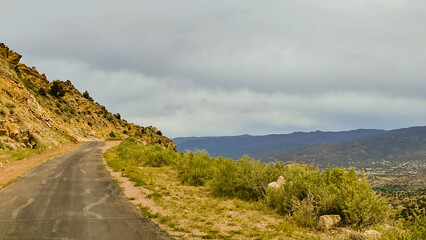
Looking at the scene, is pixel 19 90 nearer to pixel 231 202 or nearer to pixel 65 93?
pixel 65 93

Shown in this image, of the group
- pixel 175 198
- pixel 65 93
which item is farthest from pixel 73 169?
pixel 65 93

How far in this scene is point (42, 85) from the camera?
6438 centimetres

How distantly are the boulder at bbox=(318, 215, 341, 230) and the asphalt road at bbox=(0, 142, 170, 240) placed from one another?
513 centimetres

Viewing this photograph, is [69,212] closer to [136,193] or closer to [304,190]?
[136,193]

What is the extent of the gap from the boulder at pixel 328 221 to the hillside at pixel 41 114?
2866cm

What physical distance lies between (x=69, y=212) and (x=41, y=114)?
42163 mm

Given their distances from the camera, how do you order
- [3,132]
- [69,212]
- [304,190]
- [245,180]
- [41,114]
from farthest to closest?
[41,114] < [3,132] < [245,180] < [304,190] < [69,212]

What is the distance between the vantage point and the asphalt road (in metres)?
7.66

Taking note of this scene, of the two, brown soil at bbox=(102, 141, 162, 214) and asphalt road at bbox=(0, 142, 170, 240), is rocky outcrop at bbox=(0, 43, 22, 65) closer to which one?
asphalt road at bbox=(0, 142, 170, 240)

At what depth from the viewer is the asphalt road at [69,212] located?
25.1ft

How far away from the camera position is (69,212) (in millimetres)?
9602

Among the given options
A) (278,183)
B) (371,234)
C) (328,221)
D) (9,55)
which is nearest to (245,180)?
(278,183)

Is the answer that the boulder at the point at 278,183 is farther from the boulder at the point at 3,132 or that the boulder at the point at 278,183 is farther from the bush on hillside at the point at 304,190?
the boulder at the point at 3,132

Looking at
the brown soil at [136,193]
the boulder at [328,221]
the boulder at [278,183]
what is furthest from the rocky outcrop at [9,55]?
the boulder at [328,221]
